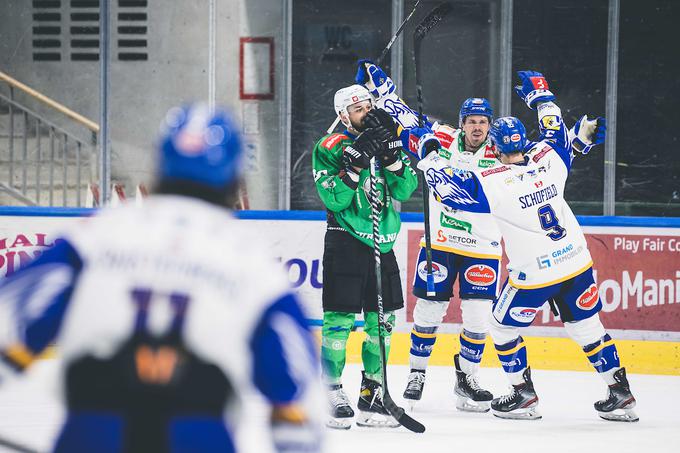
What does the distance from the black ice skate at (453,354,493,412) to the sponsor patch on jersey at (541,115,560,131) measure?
1228mm

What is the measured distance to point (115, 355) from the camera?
170cm

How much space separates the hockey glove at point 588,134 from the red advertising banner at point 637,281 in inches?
63.9

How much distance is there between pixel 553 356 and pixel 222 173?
16.7 ft

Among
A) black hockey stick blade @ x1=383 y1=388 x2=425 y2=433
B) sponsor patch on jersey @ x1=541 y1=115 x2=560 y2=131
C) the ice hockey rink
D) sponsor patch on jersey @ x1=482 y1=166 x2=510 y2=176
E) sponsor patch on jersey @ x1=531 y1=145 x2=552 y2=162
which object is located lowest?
the ice hockey rink

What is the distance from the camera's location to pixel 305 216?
6953 mm

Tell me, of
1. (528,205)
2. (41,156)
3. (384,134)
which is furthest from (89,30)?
(528,205)

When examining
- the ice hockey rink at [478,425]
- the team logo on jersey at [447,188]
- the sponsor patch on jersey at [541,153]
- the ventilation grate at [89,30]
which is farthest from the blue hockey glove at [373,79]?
the ventilation grate at [89,30]

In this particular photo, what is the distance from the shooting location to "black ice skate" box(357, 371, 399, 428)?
16.0 ft

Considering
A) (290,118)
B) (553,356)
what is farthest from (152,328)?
(290,118)

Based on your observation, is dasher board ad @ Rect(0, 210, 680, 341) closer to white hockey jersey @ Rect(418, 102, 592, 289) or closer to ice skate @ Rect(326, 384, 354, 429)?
white hockey jersey @ Rect(418, 102, 592, 289)

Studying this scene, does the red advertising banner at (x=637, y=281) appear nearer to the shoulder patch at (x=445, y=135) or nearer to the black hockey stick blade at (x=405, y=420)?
the shoulder patch at (x=445, y=135)

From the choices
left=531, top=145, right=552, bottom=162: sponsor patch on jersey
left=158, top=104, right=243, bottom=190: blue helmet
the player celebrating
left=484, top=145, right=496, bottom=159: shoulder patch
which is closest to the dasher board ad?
the player celebrating

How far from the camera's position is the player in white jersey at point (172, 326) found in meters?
1.69

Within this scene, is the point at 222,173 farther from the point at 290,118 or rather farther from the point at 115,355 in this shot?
the point at 290,118
